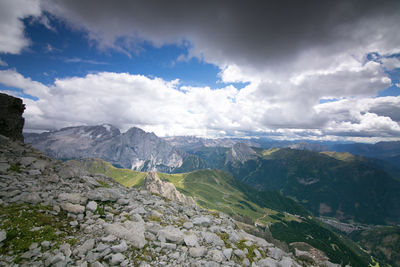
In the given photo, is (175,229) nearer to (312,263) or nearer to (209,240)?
(209,240)

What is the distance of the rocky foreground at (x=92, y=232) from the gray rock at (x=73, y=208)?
56 mm

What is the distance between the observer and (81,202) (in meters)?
12.8

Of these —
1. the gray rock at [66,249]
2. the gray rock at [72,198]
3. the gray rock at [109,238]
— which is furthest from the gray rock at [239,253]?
the gray rock at [72,198]

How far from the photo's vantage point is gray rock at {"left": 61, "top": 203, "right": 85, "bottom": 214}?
11727mm

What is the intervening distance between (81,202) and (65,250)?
4.84m

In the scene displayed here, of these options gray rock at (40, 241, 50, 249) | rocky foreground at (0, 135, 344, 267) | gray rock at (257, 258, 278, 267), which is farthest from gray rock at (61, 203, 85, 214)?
gray rock at (257, 258, 278, 267)

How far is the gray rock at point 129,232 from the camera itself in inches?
401

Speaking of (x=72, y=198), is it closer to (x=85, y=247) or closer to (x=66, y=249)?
(x=66, y=249)

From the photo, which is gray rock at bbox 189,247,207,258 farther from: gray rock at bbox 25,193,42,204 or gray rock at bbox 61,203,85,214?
gray rock at bbox 25,193,42,204

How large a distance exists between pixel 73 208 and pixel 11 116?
2442 centimetres

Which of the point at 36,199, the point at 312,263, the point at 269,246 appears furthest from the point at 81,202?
the point at 312,263

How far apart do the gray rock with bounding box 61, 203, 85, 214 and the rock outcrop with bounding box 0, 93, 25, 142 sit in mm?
21026

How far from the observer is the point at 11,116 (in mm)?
25578

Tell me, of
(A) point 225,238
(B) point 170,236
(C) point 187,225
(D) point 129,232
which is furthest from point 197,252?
(D) point 129,232
